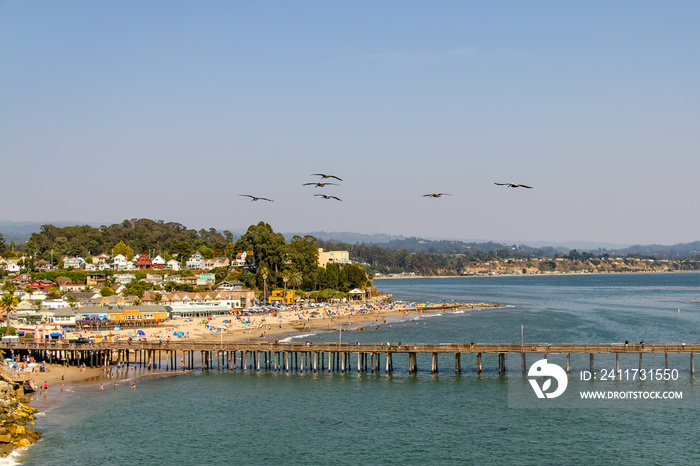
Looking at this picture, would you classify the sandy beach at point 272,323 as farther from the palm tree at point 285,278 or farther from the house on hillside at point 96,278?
the house on hillside at point 96,278

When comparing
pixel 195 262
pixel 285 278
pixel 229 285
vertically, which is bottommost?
pixel 229 285

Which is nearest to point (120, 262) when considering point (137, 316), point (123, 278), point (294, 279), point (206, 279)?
point (123, 278)

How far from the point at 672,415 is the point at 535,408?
29.1ft

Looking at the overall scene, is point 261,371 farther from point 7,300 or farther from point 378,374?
point 7,300

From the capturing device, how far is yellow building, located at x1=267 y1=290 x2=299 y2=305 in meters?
127

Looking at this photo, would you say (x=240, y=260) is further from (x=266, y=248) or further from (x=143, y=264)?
(x=266, y=248)

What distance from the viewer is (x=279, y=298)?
418 ft

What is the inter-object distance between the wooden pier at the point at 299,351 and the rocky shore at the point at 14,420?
51.5 feet

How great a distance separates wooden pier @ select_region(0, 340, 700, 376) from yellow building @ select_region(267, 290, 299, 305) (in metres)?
55.4

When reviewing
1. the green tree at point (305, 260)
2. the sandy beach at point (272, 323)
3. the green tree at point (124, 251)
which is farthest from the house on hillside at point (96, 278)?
the sandy beach at point (272, 323)

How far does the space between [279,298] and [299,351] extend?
222ft

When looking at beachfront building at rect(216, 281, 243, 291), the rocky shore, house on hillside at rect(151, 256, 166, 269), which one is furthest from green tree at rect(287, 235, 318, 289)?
the rocky shore

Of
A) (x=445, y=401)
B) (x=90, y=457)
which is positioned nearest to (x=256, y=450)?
(x=90, y=457)

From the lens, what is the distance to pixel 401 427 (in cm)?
4272
